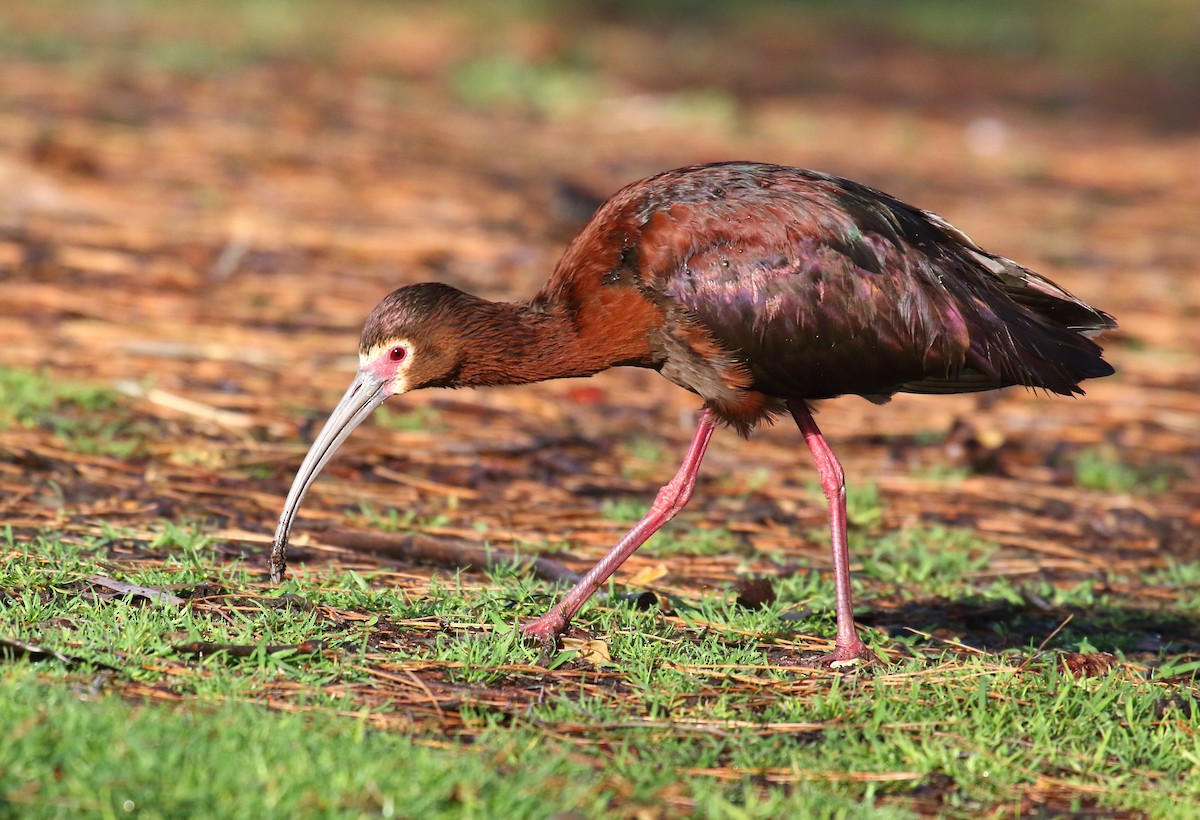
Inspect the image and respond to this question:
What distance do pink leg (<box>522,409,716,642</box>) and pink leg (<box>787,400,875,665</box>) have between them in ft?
1.19

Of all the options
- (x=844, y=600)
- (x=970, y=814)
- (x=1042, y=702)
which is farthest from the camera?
(x=844, y=600)

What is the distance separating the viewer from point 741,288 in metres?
5.19

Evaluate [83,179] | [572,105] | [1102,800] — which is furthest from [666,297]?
[572,105]

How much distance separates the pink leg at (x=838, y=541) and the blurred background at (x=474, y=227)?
3.37 feet

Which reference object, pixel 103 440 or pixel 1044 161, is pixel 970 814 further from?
pixel 1044 161

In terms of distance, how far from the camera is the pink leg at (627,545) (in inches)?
195

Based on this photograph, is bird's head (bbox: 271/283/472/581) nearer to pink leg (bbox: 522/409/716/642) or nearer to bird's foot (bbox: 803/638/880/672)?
pink leg (bbox: 522/409/716/642)

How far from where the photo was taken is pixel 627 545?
210 inches

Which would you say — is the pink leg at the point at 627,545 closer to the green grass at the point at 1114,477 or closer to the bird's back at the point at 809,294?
the bird's back at the point at 809,294

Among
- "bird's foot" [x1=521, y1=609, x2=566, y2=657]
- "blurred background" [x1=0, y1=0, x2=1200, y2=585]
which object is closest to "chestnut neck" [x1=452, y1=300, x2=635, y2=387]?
"bird's foot" [x1=521, y1=609, x2=566, y2=657]

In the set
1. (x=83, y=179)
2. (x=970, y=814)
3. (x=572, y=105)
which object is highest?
(x=572, y=105)

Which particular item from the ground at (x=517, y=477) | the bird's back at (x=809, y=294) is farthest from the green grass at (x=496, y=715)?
the bird's back at (x=809, y=294)

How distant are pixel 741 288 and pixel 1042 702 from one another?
165cm

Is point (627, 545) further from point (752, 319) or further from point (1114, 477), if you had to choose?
point (1114, 477)
